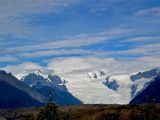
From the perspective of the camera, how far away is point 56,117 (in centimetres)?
16812

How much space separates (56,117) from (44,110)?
743 cm

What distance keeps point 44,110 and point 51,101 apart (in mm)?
4548

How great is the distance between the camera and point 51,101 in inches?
6777

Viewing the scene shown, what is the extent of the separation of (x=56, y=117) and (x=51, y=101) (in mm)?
6912

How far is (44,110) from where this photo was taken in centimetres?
17362
